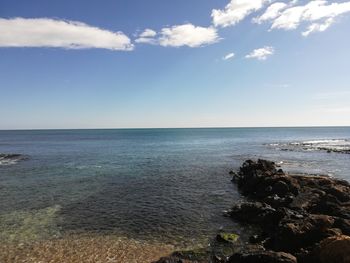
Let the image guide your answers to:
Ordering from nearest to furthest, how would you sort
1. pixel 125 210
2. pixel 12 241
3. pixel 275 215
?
pixel 12 241 < pixel 275 215 < pixel 125 210

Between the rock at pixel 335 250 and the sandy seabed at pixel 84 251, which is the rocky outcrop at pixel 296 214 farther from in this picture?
the sandy seabed at pixel 84 251

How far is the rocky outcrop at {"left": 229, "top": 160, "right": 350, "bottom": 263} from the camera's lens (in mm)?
14987

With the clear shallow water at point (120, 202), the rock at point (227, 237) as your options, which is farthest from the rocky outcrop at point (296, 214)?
the clear shallow water at point (120, 202)

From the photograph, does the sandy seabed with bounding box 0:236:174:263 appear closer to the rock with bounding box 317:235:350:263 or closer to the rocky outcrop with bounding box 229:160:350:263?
the rocky outcrop with bounding box 229:160:350:263

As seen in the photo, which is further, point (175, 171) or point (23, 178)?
point (175, 171)

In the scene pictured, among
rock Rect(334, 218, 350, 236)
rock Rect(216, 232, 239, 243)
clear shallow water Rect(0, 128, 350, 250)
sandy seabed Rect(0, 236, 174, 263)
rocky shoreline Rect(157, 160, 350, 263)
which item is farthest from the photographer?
clear shallow water Rect(0, 128, 350, 250)

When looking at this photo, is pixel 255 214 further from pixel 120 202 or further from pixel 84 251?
pixel 120 202

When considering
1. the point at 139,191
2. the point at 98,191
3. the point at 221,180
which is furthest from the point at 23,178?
the point at 221,180

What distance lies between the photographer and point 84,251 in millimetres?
18281

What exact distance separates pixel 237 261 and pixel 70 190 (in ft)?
80.6

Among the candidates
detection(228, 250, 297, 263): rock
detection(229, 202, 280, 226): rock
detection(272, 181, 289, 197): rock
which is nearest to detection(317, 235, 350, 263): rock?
detection(228, 250, 297, 263): rock

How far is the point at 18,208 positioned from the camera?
1082 inches

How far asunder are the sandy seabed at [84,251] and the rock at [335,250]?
26.7 feet

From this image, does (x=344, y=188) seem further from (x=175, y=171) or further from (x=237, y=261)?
(x=175, y=171)
